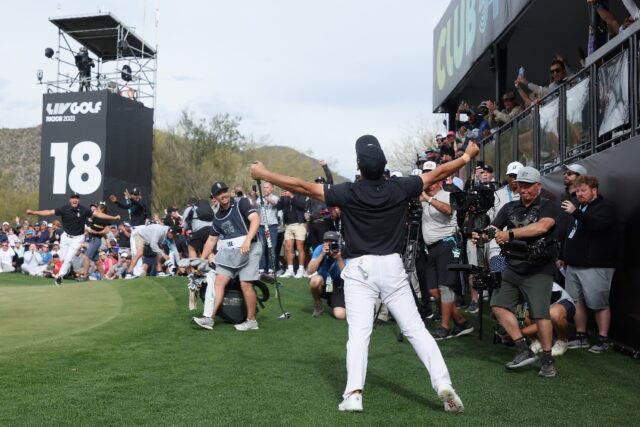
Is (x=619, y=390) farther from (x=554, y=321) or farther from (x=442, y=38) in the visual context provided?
(x=442, y=38)

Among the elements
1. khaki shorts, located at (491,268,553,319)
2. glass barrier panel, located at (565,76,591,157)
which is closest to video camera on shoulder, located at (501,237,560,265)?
khaki shorts, located at (491,268,553,319)

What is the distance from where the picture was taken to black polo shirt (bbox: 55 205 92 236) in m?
18.5

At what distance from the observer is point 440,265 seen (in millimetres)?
9719

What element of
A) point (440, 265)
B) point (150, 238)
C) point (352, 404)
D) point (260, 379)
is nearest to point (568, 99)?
point (440, 265)

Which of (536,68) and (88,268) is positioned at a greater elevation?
(536,68)

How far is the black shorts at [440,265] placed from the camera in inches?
377

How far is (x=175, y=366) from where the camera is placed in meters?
7.64

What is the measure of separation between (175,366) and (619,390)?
417cm

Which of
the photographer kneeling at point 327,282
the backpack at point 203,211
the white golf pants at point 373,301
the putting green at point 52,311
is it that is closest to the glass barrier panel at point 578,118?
the photographer kneeling at point 327,282

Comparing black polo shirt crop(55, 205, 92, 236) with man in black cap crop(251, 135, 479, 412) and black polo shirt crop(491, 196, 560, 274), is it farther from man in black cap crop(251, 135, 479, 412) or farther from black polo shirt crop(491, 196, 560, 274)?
man in black cap crop(251, 135, 479, 412)

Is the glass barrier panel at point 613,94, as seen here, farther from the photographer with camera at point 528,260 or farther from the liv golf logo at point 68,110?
the liv golf logo at point 68,110

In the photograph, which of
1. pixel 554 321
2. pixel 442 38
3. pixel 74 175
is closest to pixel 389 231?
pixel 554 321

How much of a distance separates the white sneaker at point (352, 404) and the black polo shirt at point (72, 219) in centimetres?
1426

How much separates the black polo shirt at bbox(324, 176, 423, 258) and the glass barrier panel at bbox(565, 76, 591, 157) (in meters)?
4.96
